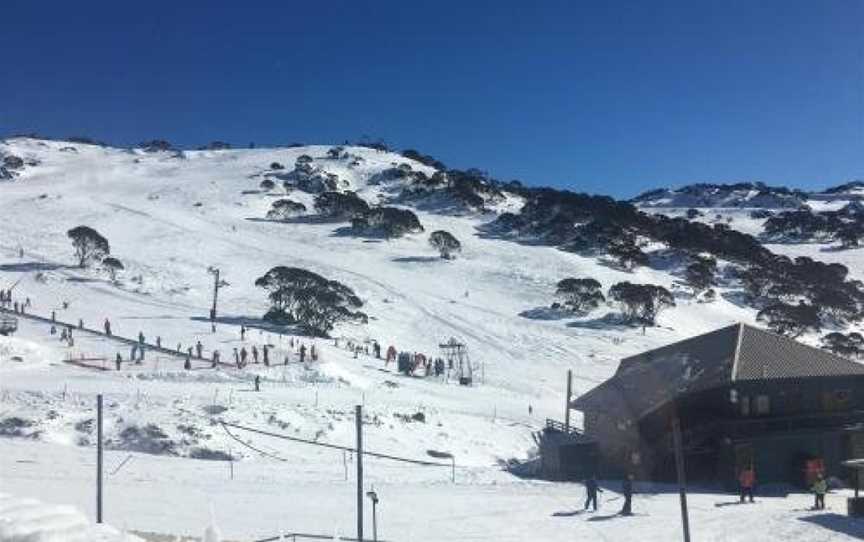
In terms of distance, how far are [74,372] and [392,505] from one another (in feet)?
62.5

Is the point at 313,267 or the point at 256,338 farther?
the point at 313,267

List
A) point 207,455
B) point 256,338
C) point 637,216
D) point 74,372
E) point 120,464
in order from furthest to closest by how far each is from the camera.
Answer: point 637,216, point 256,338, point 74,372, point 207,455, point 120,464

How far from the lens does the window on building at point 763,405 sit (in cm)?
2797

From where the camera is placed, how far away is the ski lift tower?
4352cm

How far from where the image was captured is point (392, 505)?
2167cm

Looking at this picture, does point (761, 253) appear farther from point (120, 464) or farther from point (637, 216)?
point (120, 464)

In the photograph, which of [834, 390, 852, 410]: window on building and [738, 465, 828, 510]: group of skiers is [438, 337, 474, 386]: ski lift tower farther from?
[738, 465, 828, 510]: group of skiers

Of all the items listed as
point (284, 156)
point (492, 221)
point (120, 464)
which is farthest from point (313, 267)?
point (284, 156)

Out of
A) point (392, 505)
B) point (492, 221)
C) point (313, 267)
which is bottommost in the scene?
point (392, 505)

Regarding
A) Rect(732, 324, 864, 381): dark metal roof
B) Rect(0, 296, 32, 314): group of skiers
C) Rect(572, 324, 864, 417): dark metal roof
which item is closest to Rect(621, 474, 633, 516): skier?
Rect(572, 324, 864, 417): dark metal roof

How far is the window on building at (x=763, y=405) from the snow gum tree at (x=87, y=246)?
52936 mm

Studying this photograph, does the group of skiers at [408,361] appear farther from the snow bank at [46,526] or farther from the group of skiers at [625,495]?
the snow bank at [46,526]

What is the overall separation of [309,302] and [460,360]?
11298mm

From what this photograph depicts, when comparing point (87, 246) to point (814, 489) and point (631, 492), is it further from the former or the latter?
point (814, 489)
